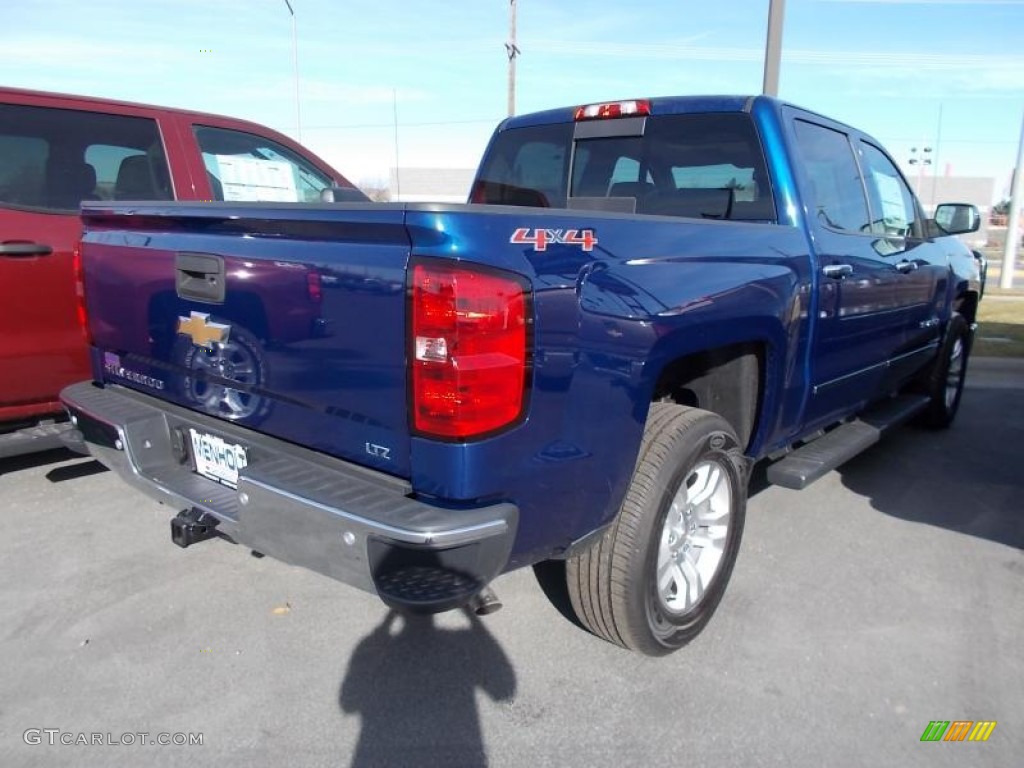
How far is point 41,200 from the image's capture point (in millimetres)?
4098

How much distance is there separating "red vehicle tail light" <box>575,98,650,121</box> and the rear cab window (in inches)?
1.8

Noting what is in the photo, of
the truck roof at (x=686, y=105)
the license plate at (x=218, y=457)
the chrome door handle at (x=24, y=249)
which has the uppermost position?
the truck roof at (x=686, y=105)

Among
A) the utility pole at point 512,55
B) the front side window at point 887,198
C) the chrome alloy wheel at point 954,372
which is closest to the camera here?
the front side window at point 887,198

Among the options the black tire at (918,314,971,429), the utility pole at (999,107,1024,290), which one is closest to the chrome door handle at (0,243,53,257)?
the black tire at (918,314,971,429)

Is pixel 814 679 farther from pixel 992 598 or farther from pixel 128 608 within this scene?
pixel 128 608

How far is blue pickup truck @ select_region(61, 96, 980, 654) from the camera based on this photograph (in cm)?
194

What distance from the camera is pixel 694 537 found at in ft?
9.64

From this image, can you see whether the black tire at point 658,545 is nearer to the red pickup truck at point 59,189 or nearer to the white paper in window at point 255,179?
the red pickup truck at point 59,189

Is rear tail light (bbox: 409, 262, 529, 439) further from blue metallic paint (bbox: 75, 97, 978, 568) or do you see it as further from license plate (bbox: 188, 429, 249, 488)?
license plate (bbox: 188, 429, 249, 488)

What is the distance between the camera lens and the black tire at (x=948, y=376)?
17.9ft

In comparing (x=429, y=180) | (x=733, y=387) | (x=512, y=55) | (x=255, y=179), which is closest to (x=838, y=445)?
(x=733, y=387)

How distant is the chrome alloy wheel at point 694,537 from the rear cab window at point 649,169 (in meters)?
1.24

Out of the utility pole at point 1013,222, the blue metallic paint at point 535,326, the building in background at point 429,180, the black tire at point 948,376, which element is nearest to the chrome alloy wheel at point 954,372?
the black tire at point 948,376

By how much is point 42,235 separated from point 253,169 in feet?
4.71
